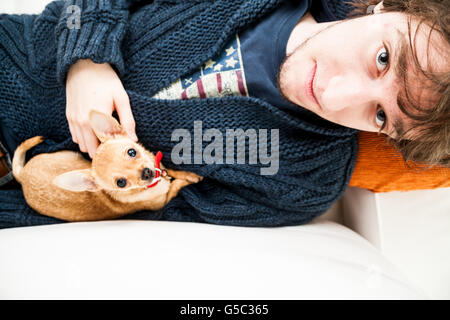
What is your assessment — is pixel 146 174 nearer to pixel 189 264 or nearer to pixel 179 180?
pixel 179 180

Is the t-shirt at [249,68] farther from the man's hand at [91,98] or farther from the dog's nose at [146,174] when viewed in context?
the dog's nose at [146,174]

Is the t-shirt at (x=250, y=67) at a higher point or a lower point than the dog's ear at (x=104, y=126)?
higher

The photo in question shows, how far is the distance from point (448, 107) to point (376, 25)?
10.9 inches

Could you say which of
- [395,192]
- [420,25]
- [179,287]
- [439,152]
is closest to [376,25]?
[420,25]

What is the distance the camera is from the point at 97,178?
3.72ft

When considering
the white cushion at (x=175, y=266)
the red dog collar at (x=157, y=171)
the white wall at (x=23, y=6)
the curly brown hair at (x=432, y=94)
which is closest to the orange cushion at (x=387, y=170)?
the curly brown hair at (x=432, y=94)

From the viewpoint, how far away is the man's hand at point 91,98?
105cm

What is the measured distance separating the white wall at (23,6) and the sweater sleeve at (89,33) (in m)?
0.43

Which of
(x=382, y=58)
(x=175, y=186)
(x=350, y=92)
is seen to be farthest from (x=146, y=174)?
(x=382, y=58)

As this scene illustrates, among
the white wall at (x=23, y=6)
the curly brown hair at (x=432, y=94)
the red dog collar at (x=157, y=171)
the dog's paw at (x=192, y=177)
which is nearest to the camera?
the curly brown hair at (x=432, y=94)

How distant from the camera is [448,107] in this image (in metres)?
0.82

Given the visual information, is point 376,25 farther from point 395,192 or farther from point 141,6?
point 141,6

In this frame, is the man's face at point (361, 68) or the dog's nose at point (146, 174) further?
the dog's nose at point (146, 174)

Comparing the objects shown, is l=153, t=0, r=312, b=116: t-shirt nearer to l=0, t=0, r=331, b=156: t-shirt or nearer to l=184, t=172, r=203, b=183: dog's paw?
l=0, t=0, r=331, b=156: t-shirt
